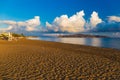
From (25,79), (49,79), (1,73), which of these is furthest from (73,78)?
(1,73)

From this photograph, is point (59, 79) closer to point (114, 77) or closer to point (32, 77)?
point (32, 77)

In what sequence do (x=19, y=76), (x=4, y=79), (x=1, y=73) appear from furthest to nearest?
(x=1, y=73), (x=19, y=76), (x=4, y=79)

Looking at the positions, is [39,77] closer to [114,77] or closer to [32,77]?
[32,77]

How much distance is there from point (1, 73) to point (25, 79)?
2306mm

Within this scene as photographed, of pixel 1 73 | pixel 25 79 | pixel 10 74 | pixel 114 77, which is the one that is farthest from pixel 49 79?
pixel 114 77

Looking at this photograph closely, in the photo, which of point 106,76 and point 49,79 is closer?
point 49,79

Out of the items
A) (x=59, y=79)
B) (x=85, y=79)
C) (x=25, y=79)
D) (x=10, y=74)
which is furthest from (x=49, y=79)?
(x=10, y=74)

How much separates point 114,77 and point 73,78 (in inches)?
105

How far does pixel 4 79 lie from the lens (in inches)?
354

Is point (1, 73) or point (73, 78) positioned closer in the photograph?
point (73, 78)

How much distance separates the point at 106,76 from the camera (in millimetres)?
9859

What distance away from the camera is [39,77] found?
953cm

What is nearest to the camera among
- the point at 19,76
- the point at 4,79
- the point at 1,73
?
the point at 4,79

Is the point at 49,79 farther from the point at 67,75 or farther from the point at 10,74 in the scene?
the point at 10,74
